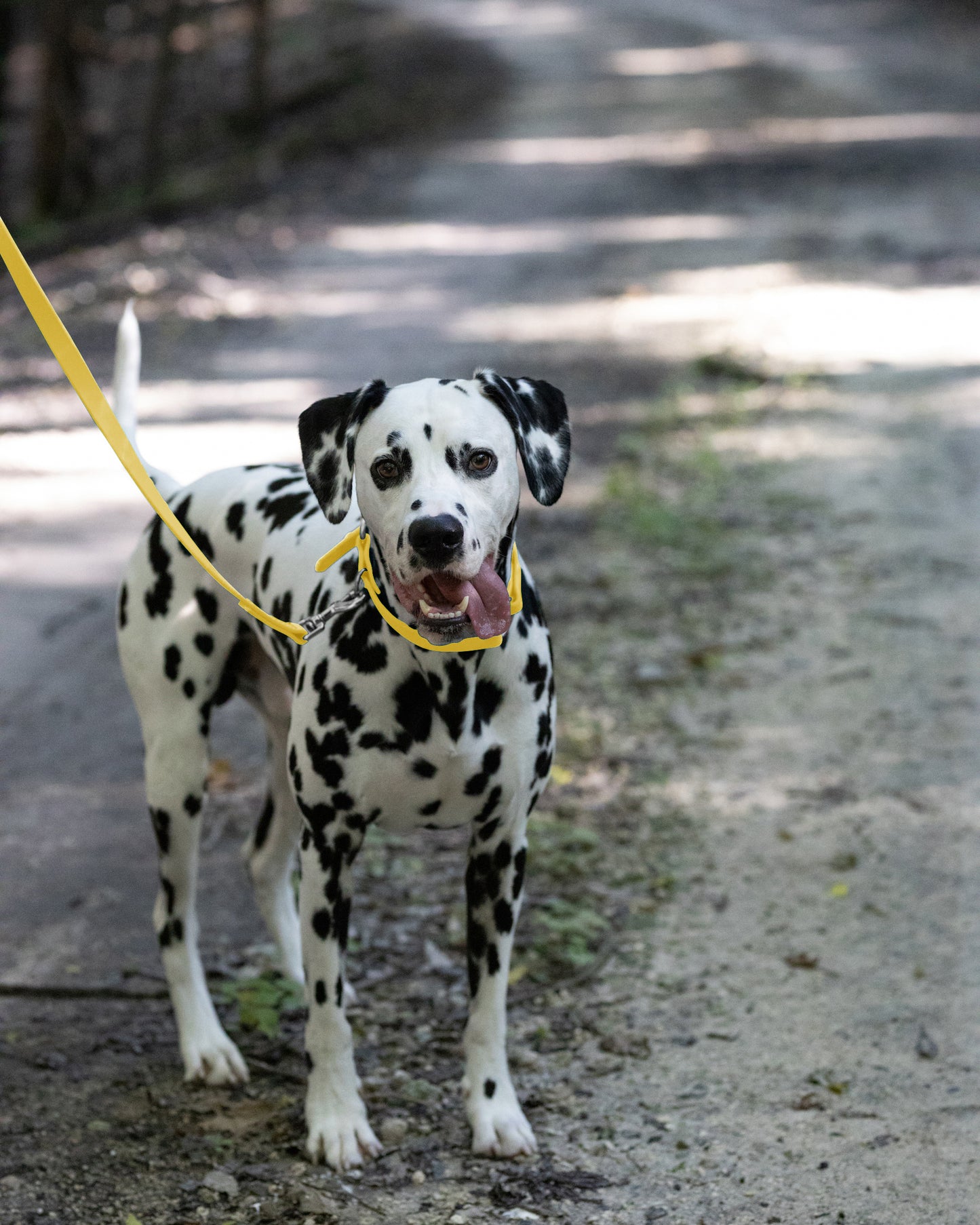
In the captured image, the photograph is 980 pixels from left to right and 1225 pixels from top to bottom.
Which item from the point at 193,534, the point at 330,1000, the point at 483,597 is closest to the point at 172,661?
the point at 193,534

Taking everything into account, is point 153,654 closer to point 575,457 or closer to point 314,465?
point 314,465

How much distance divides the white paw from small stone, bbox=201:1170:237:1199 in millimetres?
620

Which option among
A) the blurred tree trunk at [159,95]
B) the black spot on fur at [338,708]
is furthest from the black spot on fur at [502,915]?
the blurred tree trunk at [159,95]

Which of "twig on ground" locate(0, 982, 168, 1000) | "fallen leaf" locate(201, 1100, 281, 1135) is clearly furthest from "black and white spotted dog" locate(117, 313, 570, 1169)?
"twig on ground" locate(0, 982, 168, 1000)

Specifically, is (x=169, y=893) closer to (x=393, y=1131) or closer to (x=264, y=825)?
(x=264, y=825)

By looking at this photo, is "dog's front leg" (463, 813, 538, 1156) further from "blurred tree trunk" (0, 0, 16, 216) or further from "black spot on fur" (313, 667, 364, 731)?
"blurred tree trunk" (0, 0, 16, 216)

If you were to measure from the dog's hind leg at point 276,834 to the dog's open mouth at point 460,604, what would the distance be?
3.87 ft

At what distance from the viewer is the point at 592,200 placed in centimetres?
1673

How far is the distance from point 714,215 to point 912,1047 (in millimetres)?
12999

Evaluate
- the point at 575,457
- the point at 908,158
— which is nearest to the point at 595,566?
the point at 575,457

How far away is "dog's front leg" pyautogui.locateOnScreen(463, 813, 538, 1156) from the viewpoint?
12.2 ft

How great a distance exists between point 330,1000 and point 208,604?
3.71 ft

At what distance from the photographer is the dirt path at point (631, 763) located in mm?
3752

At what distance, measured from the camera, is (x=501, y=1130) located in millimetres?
3744
